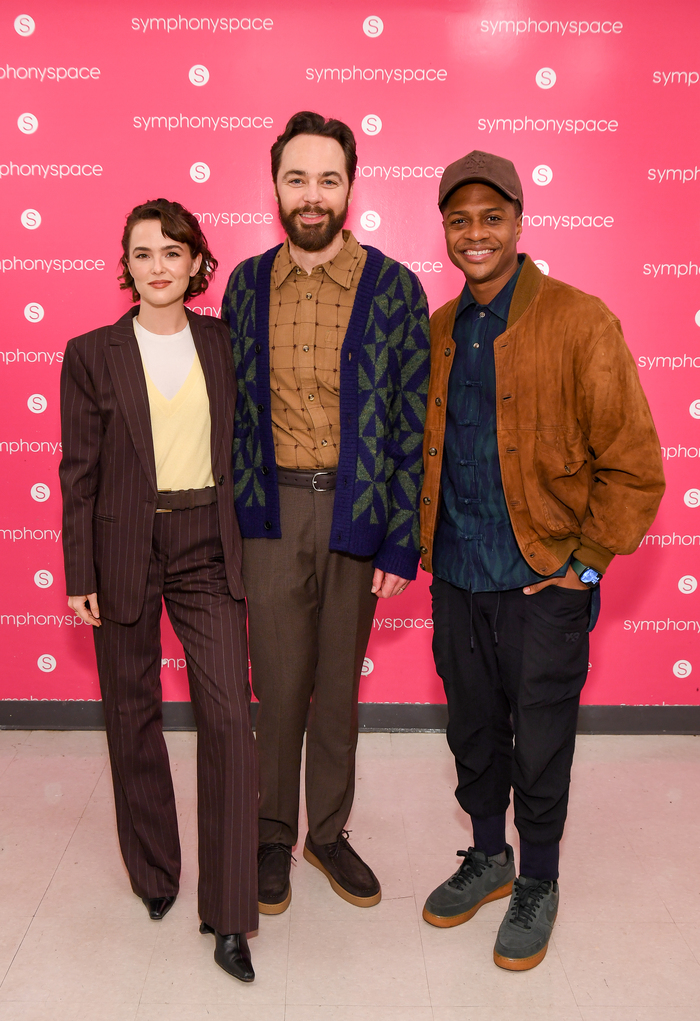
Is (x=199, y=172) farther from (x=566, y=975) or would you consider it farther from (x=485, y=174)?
(x=566, y=975)

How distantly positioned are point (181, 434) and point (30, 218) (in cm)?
154

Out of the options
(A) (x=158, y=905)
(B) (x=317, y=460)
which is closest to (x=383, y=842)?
(A) (x=158, y=905)

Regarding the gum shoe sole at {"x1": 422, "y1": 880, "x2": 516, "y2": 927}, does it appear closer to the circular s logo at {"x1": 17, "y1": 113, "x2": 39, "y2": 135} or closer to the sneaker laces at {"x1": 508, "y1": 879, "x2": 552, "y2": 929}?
the sneaker laces at {"x1": 508, "y1": 879, "x2": 552, "y2": 929}

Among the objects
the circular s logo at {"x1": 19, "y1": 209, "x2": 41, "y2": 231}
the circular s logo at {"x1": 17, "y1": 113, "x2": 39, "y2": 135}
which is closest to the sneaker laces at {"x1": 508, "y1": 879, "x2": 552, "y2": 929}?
the circular s logo at {"x1": 19, "y1": 209, "x2": 41, "y2": 231}

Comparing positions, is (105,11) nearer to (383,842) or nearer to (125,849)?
(125,849)

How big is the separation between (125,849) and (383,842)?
31.0 inches

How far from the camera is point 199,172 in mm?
2928

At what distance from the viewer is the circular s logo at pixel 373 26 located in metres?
2.82

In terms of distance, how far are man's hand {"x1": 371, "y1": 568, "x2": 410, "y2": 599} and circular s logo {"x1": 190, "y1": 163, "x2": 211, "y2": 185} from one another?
5.50 feet

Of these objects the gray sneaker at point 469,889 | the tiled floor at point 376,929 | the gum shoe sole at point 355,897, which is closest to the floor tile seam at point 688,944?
the tiled floor at point 376,929

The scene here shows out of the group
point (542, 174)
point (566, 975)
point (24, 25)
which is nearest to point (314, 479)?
point (566, 975)

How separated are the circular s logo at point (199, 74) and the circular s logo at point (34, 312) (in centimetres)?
96

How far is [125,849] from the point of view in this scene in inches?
83.7

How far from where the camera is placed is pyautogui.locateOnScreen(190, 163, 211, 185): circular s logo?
2922 mm
